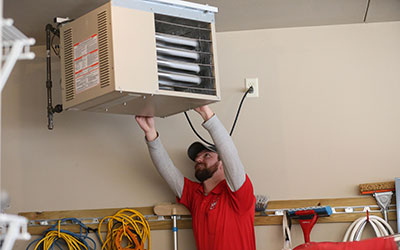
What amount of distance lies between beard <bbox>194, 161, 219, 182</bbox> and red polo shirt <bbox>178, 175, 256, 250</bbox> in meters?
0.09

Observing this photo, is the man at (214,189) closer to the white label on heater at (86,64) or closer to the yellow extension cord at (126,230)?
the yellow extension cord at (126,230)

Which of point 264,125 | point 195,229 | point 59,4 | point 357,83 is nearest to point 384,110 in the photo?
point 357,83

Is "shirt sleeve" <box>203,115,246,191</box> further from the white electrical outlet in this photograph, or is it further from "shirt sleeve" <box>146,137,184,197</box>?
the white electrical outlet

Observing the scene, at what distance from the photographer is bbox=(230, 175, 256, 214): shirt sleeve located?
3.13 metres

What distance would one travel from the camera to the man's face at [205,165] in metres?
3.44

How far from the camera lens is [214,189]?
3398mm

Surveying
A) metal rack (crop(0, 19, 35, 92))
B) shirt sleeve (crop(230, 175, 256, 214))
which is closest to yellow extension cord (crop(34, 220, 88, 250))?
shirt sleeve (crop(230, 175, 256, 214))

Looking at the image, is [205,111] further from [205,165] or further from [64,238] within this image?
[64,238]

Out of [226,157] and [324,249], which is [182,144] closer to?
[226,157]

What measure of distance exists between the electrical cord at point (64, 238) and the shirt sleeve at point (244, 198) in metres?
1.08

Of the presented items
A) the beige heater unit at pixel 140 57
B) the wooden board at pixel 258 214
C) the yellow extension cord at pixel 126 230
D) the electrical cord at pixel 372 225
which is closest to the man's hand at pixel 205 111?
the beige heater unit at pixel 140 57

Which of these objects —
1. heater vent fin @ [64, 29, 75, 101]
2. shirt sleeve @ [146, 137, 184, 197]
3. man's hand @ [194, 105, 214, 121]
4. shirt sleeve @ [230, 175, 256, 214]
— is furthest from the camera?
shirt sleeve @ [146, 137, 184, 197]

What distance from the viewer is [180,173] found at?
3527 mm

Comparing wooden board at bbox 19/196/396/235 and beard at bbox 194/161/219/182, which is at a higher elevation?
beard at bbox 194/161/219/182
